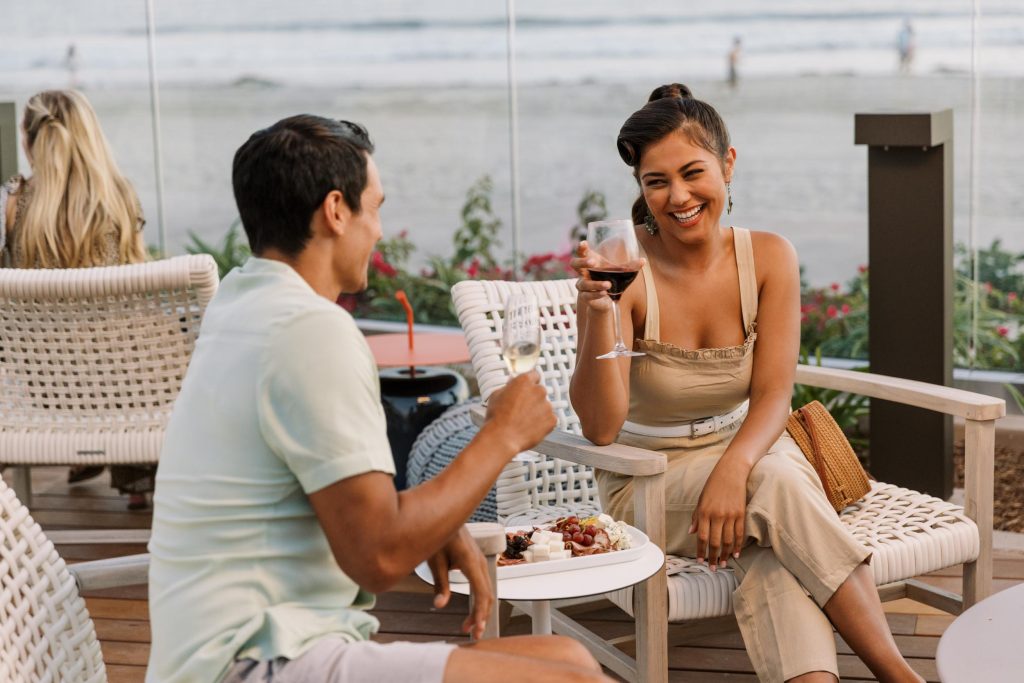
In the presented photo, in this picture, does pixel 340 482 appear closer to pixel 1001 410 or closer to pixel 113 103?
pixel 1001 410

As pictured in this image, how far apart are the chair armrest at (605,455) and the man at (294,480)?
805 millimetres

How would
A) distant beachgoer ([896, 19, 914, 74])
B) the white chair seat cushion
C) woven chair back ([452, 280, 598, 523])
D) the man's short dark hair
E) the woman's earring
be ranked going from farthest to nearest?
distant beachgoer ([896, 19, 914, 74]) → woven chair back ([452, 280, 598, 523]) → the woman's earring → the white chair seat cushion → the man's short dark hair

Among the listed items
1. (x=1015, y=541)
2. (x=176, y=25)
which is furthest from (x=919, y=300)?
A: (x=176, y=25)

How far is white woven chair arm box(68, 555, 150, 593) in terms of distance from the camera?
2080mm

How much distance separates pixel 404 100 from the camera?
591cm

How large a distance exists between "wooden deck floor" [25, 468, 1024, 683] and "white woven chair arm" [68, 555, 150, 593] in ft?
4.17

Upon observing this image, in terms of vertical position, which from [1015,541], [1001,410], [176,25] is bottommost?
[1015,541]

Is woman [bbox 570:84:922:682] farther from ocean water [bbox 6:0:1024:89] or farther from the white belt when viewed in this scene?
ocean water [bbox 6:0:1024:89]

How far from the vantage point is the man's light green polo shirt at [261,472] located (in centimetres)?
167

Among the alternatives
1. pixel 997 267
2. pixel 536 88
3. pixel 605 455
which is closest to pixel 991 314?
pixel 997 267

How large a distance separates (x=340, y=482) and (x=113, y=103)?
16.7ft

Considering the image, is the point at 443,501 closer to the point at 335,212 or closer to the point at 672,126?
the point at 335,212

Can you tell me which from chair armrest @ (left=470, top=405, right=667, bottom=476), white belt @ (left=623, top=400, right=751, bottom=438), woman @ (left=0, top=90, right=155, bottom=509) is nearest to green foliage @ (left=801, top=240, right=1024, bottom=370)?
white belt @ (left=623, top=400, right=751, bottom=438)

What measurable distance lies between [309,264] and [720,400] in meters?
1.33
